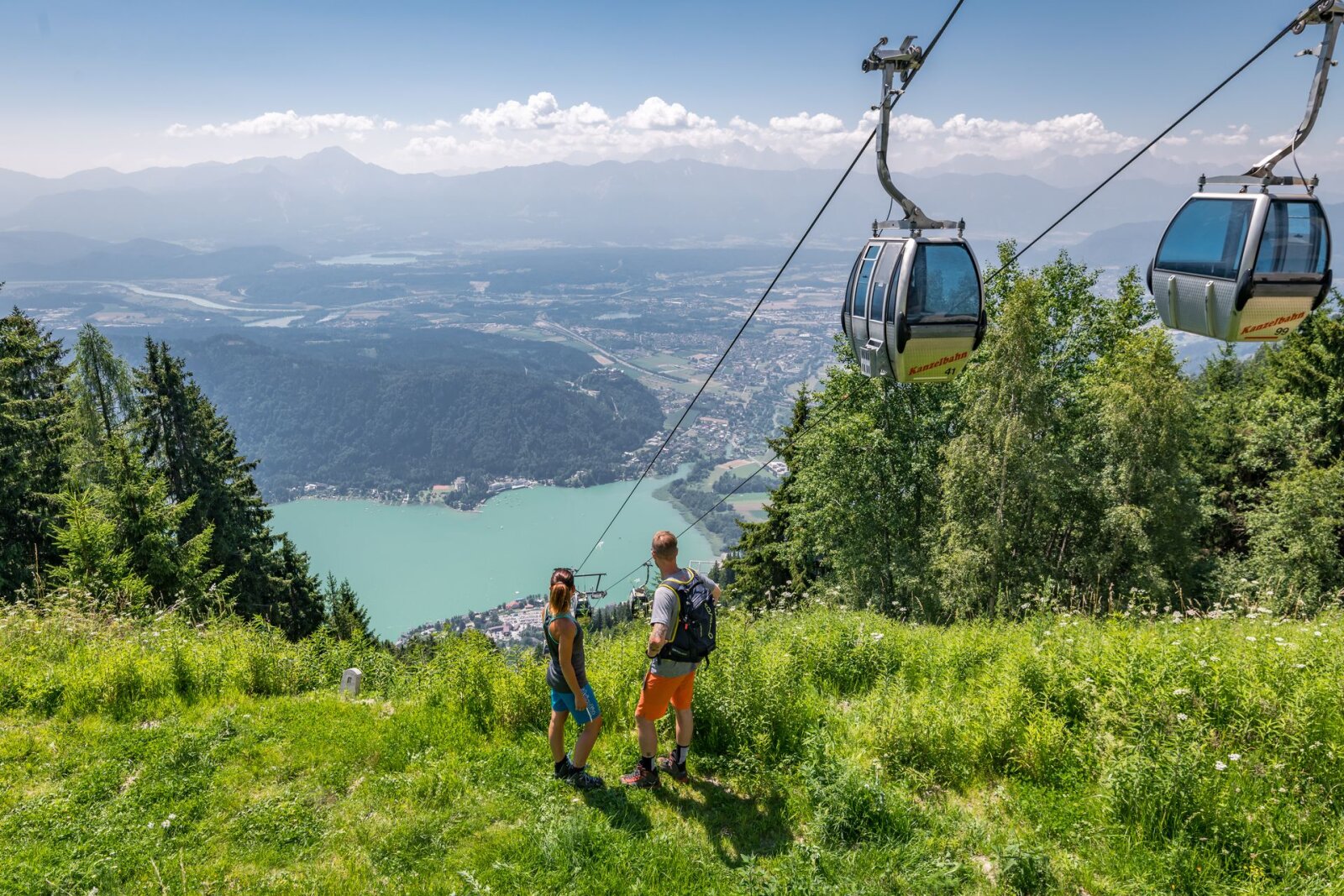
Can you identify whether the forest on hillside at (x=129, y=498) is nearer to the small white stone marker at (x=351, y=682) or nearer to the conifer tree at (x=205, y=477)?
the conifer tree at (x=205, y=477)

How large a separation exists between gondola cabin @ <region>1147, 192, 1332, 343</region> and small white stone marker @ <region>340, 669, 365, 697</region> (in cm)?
805

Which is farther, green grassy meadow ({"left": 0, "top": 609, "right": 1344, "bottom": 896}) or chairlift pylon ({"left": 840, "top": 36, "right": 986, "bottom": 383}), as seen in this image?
chairlift pylon ({"left": 840, "top": 36, "right": 986, "bottom": 383})

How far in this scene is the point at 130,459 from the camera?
14016 mm

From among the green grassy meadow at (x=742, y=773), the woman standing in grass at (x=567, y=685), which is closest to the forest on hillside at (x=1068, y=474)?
the green grassy meadow at (x=742, y=773)

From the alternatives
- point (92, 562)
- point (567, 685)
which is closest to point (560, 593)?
point (567, 685)

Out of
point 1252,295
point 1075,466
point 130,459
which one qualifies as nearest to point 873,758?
point 1252,295

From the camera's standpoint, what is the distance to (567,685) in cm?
474

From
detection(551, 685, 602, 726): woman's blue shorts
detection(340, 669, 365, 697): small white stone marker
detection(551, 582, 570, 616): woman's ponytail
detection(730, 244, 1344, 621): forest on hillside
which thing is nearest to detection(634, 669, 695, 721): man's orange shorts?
detection(551, 685, 602, 726): woman's blue shorts

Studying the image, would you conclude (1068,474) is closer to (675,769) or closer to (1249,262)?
(1249,262)

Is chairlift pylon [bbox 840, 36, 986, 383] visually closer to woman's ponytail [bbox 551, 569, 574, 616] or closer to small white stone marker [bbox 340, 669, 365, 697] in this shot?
woman's ponytail [bbox 551, 569, 574, 616]

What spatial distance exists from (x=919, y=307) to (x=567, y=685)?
4.17 meters

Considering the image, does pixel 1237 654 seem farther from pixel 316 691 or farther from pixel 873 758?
pixel 316 691

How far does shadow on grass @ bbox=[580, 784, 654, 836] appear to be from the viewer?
14.3ft

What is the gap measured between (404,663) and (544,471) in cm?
15395
